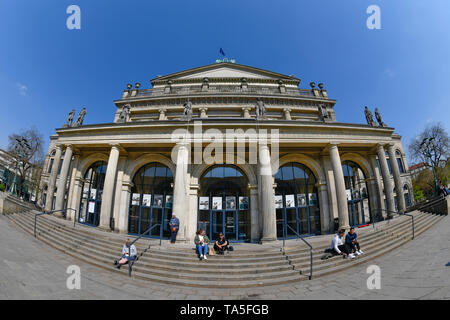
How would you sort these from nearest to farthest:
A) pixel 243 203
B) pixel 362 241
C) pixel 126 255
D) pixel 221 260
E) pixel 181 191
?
pixel 126 255, pixel 221 260, pixel 362 241, pixel 181 191, pixel 243 203

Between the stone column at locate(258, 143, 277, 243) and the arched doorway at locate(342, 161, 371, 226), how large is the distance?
881cm

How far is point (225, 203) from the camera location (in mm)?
13758

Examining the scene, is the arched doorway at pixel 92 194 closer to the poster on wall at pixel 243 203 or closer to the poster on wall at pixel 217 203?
the poster on wall at pixel 217 203

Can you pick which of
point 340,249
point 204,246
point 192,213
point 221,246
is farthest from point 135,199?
point 340,249

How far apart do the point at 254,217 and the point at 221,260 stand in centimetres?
607

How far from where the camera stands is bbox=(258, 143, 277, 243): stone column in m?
10.4

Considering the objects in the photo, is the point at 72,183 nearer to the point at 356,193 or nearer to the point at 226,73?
the point at 226,73

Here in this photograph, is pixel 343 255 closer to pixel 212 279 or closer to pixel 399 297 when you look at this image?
pixel 399 297

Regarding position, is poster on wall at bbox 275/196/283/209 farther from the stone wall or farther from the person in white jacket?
the stone wall

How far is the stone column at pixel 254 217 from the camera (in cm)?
1249

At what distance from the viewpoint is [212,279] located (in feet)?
20.6

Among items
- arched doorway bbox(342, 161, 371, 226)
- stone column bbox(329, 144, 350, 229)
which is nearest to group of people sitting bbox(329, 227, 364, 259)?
stone column bbox(329, 144, 350, 229)
